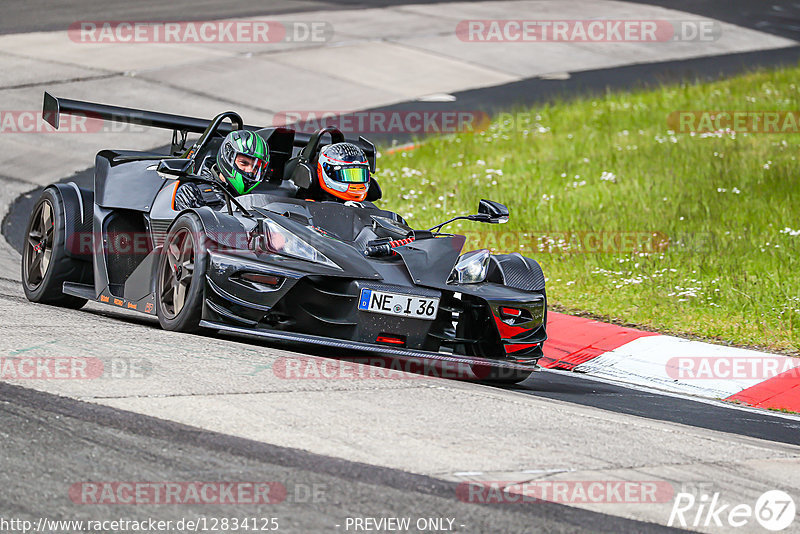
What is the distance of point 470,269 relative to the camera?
7.66 m

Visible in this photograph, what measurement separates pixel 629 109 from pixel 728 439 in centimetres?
1343

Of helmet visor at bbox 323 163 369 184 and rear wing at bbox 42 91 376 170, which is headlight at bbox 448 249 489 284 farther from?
rear wing at bbox 42 91 376 170

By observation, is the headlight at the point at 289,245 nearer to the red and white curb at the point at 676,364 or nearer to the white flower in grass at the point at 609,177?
the red and white curb at the point at 676,364

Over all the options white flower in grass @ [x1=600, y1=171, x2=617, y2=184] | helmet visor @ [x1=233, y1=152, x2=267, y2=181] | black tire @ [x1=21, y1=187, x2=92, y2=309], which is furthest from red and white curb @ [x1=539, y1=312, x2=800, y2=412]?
white flower in grass @ [x1=600, y1=171, x2=617, y2=184]

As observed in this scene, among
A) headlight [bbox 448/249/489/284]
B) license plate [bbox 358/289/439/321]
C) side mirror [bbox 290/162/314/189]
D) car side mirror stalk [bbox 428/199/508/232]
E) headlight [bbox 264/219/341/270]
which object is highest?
side mirror [bbox 290/162/314/189]

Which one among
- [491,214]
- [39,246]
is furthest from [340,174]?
[39,246]

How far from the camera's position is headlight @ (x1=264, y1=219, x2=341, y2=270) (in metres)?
7.39

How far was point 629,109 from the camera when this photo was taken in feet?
62.7

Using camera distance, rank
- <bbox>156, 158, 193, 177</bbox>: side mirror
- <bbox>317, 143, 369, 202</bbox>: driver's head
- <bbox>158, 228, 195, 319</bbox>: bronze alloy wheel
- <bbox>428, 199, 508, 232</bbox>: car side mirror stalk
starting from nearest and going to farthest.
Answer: <bbox>158, 228, 195, 319</bbox>: bronze alloy wheel, <bbox>156, 158, 193, 177</bbox>: side mirror, <bbox>428, 199, 508, 232</bbox>: car side mirror stalk, <bbox>317, 143, 369, 202</bbox>: driver's head

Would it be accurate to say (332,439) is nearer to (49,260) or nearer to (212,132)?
(212,132)

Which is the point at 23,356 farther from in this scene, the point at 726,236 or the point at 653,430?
the point at 726,236

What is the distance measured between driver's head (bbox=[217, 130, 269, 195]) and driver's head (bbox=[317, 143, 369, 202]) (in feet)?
1.52

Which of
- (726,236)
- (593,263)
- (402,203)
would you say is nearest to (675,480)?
(593,263)

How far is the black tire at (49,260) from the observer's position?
29.3ft
